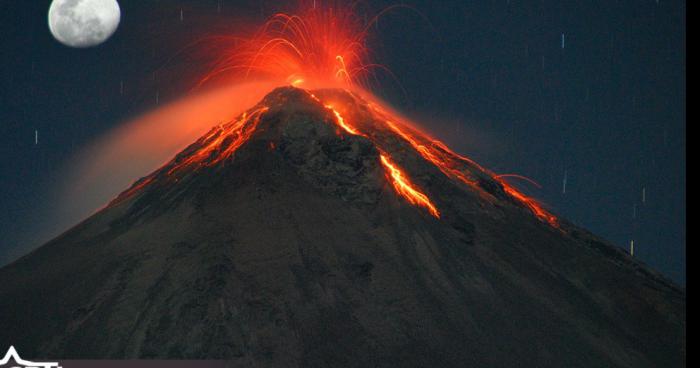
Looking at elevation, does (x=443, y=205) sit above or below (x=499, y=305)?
above

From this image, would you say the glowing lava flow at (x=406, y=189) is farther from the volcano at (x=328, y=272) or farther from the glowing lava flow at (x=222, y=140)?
the glowing lava flow at (x=222, y=140)

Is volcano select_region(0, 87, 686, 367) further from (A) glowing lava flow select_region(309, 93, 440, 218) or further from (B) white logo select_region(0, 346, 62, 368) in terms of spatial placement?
(B) white logo select_region(0, 346, 62, 368)

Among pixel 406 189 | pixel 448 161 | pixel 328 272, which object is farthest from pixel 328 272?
pixel 448 161

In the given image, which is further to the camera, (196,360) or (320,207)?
(320,207)

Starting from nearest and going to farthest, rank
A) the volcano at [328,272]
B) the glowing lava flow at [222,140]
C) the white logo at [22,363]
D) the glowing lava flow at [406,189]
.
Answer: the white logo at [22,363] < the volcano at [328,272] < the glowing lava flow at [406,189] < the glowing lava flow at [222,140]

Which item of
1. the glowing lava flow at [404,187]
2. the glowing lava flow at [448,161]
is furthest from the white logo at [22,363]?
the glowing lava flow at [448,161]

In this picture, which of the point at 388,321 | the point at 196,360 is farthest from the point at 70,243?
the point at 388,321

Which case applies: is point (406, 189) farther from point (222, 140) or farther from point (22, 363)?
point (22, 363)

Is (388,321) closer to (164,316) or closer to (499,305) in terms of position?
(499,305)
